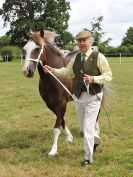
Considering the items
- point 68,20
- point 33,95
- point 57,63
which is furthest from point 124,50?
point 57,63

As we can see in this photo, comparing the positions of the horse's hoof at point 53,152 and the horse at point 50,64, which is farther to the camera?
the horse's hoof at point 53,152

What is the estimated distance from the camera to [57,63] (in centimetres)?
792

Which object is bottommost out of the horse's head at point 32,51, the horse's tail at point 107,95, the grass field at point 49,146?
the grass field at point 49,146

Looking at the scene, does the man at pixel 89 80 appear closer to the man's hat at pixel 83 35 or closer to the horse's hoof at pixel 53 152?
the man's hat at pixel 83 35

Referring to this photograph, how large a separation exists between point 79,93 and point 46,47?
1416 millimetres

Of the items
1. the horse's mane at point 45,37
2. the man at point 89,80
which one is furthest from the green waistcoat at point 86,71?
the horse's mane at point 45,37

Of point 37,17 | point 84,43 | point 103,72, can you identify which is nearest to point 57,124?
point 103,72

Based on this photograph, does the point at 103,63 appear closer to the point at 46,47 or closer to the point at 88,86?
the point at 88,86

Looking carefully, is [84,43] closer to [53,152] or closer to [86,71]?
[86,71]

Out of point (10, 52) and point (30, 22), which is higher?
point (30, 22)

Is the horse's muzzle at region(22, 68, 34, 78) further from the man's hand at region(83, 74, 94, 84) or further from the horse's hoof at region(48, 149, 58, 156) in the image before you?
the horse's hoof at region(48, 149, 58, 156)

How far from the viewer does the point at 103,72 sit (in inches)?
250

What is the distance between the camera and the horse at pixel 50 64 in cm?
712

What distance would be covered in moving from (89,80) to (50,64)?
175 cm
